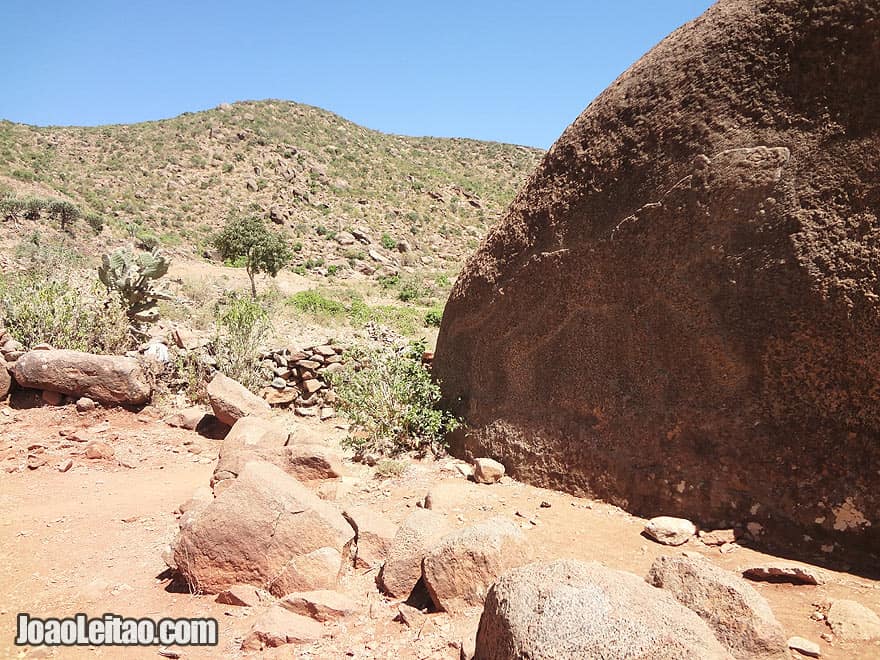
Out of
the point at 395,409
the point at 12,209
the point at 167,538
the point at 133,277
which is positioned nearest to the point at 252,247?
the point at 12,209

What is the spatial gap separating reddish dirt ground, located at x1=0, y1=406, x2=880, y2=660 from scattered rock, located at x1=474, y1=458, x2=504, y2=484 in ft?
0.27

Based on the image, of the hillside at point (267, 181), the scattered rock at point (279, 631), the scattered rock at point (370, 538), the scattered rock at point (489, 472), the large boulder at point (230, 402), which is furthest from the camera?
the hillside at point (267, 181)

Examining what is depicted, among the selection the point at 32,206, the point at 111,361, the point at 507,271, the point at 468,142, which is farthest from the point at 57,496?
the point at 468,142

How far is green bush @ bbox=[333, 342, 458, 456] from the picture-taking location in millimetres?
5059

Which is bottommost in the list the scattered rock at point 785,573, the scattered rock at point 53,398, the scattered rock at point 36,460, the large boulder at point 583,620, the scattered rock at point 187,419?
the scattered rock at point 36,460

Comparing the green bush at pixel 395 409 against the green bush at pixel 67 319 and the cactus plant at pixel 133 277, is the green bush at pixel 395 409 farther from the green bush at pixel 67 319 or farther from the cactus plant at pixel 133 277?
the cactus plant at pixel 133 277

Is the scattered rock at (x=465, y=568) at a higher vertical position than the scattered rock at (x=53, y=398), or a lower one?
higher

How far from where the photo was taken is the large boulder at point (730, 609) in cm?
210

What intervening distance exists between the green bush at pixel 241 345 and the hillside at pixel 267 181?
1779 centimetres

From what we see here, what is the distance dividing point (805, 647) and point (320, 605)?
1.96 meters

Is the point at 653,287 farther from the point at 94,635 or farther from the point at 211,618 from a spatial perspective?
the point at 94,635

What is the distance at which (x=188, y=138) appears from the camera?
123 ft

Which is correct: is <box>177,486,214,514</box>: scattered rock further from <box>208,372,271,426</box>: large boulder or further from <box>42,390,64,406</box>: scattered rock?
<box>42,390,64,406</box>: scattered rock

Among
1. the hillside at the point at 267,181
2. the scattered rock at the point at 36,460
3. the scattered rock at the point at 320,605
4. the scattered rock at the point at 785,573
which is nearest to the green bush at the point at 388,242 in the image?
the hillside at the point at 267,181
